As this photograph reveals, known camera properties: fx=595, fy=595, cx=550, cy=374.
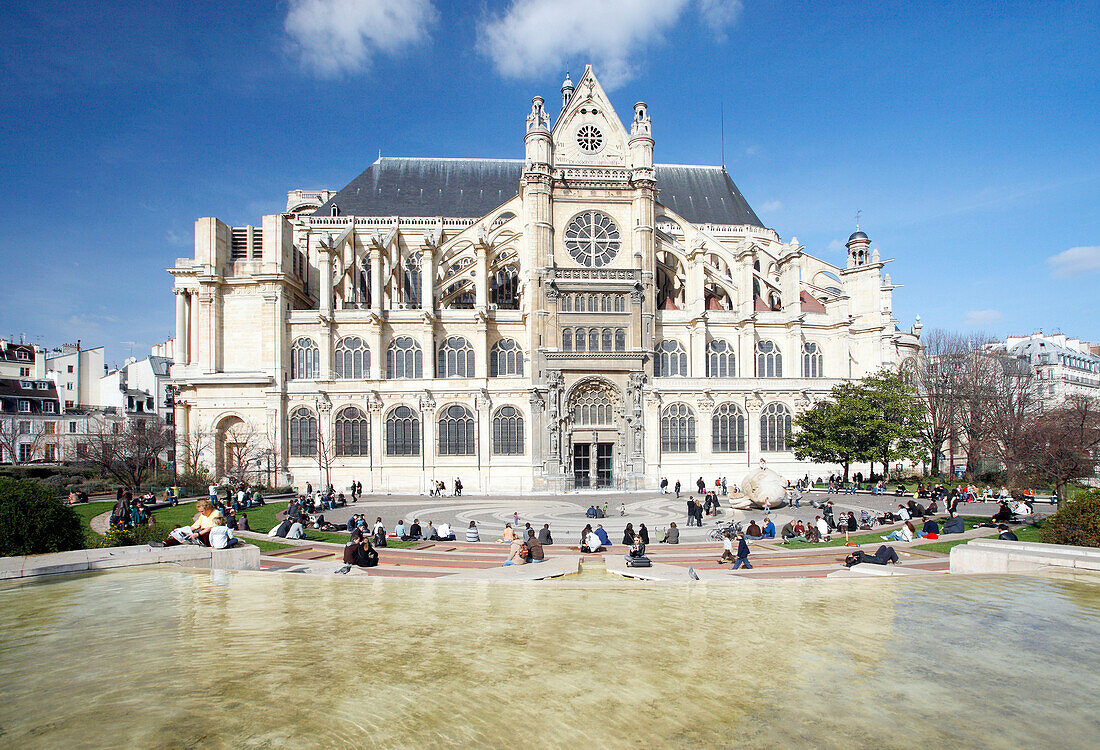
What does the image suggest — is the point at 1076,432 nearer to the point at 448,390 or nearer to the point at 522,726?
the point at 522,726

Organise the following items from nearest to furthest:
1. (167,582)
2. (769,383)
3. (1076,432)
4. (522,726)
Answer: (522,726) < (167,582) < (1076,432) < (769,383)

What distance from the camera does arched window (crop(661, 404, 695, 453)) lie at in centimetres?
3672

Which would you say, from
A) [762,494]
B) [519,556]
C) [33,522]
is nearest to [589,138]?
[762,494]

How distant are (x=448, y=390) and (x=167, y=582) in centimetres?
2390

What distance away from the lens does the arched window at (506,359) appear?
1465 inches

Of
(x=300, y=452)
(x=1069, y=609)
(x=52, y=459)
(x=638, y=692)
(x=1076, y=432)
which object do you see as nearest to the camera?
(x=638, y=692)

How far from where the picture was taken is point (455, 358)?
3681 centimetres

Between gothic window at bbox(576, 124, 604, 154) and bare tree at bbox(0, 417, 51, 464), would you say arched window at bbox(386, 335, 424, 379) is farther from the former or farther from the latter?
bare tree at bbox(0, 417, 51, 464)

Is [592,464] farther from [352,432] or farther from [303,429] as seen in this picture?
[303,429]

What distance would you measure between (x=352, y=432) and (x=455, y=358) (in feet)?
24.7

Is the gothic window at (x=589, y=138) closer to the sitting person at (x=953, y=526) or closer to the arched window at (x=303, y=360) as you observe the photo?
the arched window at (x=303, y=360)

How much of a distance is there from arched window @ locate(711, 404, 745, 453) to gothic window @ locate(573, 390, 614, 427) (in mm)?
6773

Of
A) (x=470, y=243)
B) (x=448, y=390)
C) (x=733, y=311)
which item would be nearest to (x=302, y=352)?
(x=448, y=390)

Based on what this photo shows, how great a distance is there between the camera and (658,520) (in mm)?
23609
